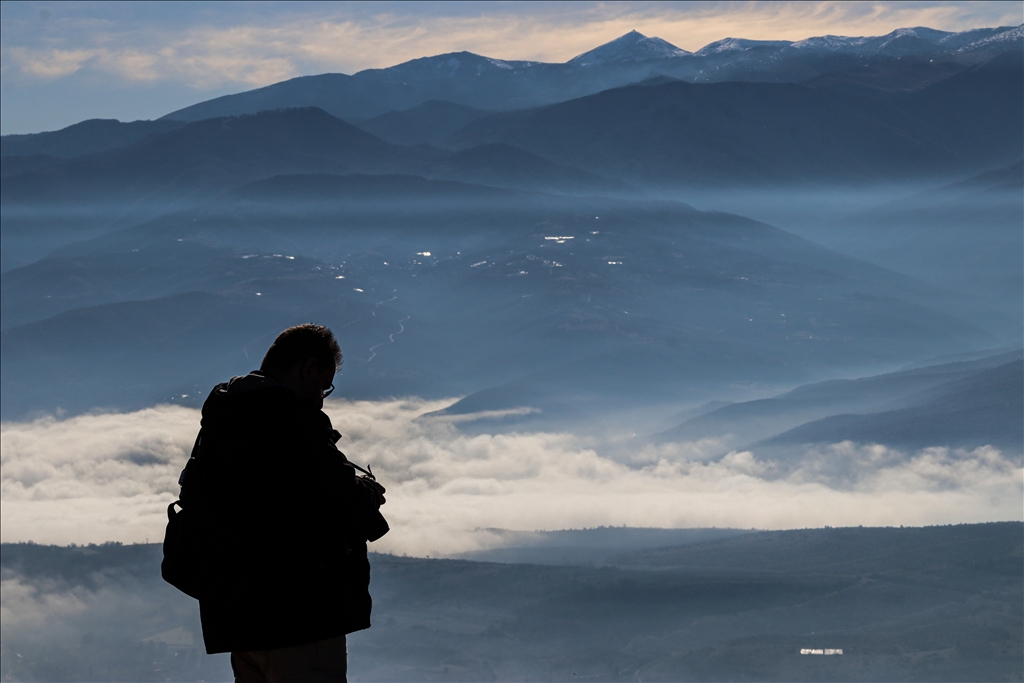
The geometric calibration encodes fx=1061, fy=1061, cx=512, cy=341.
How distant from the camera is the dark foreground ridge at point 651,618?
163 feet

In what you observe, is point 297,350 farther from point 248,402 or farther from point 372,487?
point 372,487

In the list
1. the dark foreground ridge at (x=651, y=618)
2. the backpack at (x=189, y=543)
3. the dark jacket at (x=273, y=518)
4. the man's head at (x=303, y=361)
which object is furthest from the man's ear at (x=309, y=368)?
the dark foreground ridge at (x=651, y=618)

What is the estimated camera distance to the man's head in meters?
4.08

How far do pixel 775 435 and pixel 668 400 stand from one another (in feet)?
125

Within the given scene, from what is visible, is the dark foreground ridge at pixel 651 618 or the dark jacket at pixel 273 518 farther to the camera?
the dark foreground ridge at pixel 651 618

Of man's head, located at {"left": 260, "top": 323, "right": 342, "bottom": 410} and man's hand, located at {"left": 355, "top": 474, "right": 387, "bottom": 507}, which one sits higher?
man's head, located at {"left": 260, "top": 323, "right": 342, "bottom": 410}

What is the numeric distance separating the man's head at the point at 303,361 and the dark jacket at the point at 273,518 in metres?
0.09

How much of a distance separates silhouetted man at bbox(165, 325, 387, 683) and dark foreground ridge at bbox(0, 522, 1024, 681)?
33.1 metres

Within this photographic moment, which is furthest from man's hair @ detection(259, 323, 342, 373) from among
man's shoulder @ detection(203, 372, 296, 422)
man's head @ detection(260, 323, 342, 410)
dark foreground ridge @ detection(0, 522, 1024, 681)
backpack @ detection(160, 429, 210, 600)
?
dark foreground ridge @ detection(0, 522, 1024, 681)

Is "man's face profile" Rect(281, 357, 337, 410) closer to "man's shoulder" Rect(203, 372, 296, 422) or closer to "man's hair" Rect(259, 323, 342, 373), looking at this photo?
"man's hair" Rect(259, 323, 342, 373)

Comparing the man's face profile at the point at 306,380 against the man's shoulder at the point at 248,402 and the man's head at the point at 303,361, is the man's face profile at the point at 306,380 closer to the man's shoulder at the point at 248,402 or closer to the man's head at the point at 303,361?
the man's head at the point at 303,361

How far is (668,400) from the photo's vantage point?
19488 centimetres

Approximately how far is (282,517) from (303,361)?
1.96 feet

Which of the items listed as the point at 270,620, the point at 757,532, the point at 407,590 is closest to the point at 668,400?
the point at 757,532
